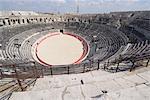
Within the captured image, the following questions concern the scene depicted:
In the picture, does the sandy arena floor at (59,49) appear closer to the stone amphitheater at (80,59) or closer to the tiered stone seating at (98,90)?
the stone amphitheater at (80,59)

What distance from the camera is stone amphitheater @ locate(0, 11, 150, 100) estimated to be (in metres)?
10.3

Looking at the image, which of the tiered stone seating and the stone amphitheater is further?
the stone amphitheater

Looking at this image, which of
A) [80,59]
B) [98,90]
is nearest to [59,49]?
[80,59]

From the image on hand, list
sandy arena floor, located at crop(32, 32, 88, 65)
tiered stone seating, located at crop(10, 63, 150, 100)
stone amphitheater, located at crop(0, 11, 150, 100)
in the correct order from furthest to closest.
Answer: sandy arena floor, located at crop(32, 32, 88, 65) < stone amphitheater, located at crop(0, 11, 150, 100) < tiered stone seating, located at crop(10, 63, 150, 100)

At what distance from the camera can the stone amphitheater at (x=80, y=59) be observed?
10.3m

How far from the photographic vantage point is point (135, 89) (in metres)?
10.2

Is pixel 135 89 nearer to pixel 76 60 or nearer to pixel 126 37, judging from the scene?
pixel 76 60

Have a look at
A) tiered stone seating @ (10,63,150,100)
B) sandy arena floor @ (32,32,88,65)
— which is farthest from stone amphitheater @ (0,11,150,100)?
sandy arena floor @ (32,32,88,65)

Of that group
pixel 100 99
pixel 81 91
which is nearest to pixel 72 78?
pixel 81 91

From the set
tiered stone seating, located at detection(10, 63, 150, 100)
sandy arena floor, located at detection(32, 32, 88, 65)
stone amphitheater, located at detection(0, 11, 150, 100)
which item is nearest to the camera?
tiered stone seating, located at detection(10, 63, 150, 100)

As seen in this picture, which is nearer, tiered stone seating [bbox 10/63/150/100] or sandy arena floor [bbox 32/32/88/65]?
tiered stone seating [bbox 10/63/150/100]

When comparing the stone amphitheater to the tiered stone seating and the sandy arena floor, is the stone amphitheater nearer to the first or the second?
the tiered stone seating

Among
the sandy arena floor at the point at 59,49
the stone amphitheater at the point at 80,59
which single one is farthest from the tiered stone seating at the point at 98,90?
the sandy arena floor at the point at 59,49

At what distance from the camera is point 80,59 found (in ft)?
146
